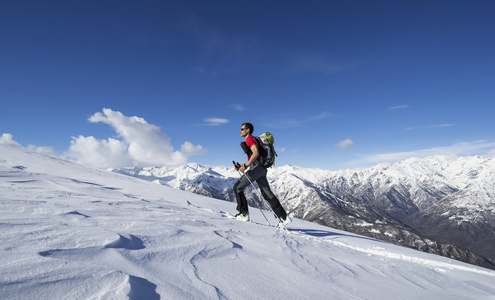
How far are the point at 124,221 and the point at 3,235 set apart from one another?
6.35ft

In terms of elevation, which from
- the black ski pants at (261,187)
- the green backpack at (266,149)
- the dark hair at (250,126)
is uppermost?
the dark hair at (250,126)

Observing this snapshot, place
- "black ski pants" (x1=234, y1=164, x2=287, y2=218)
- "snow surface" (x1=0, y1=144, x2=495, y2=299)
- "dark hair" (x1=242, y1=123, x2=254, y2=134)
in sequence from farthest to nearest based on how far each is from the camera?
1. "dark hair" (x1=242, y1=123, x2=254, y2=134)
2. "black ski pants" (x1=234, y1=164, x2=287, y2=218)
3. "snow surface" (x1=0, y1=144, x2=495, y2=299)

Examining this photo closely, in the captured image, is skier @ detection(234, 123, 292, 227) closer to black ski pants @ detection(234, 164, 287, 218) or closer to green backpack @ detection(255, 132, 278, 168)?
black ski pants @ detection(234, 164, 287, 218)

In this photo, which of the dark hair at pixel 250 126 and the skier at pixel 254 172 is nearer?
the skier at pixel 254 172

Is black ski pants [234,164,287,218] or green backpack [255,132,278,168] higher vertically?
green backpack [255,132,278,168]

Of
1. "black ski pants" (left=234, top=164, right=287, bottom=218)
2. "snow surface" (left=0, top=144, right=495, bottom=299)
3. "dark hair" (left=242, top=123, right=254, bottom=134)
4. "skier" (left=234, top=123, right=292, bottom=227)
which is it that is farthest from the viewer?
"dark hair" (left=242, top=123, right=254, bottom=134)

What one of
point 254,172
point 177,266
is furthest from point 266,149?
point 177,266

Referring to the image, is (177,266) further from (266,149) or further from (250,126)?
(250,126)

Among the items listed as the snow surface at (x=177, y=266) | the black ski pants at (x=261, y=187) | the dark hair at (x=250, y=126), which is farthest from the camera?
the dark hair at (x=250, y=126)

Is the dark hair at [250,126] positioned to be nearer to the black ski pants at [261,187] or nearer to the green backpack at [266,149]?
the green backpack at [266,149]

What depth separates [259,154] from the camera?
8.20 metres

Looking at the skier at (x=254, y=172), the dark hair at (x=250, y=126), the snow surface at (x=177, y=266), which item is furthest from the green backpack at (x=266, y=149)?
the snow surface at (x=177, y=266)

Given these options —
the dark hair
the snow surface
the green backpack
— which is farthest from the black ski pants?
the snow surface

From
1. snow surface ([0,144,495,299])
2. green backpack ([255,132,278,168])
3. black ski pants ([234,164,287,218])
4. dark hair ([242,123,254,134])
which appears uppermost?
Result: dark hair ([242,123,254,134])
